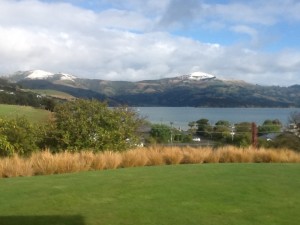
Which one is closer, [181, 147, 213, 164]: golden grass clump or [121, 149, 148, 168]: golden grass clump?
[121, 149, 148, 168]: golden grass clump

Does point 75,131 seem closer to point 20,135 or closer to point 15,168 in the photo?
point 20,135

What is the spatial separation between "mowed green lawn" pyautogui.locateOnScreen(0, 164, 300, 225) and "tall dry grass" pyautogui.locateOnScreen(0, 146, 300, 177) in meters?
1.31

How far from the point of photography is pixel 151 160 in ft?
43.3

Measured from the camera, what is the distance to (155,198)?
727 cm

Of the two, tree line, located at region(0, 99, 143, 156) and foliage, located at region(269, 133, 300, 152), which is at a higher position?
tree line, located at region(0, 99, 143, 156)

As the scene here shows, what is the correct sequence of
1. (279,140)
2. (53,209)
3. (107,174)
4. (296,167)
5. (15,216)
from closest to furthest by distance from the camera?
(15,216)
(53,209)
(107,174)
(296,167)
(279,140)

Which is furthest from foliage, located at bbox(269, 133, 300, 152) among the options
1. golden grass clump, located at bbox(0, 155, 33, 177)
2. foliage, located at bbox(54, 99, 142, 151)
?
golden grass clump, located at bbox(0, 155, 33, 177)

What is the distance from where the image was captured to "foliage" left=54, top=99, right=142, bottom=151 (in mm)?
15305

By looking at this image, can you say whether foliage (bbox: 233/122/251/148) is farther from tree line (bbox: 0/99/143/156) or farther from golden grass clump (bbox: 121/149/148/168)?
golden grass clump (bbox: 121/149/148/168)

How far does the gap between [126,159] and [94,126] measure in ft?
11.2

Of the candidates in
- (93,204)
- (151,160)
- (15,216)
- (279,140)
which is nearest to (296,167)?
Result: (151,160)

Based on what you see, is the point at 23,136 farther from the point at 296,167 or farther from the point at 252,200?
the point at 252,200

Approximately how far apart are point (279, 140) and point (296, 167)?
1327 cm

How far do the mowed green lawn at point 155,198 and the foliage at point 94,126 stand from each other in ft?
17.2
